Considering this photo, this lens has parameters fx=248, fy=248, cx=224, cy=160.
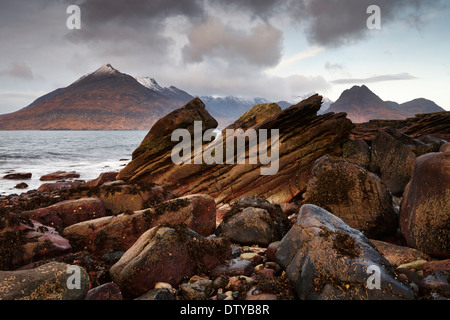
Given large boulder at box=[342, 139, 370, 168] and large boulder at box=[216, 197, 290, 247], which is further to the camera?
large boulder at box=[342, 139, 370, 168]

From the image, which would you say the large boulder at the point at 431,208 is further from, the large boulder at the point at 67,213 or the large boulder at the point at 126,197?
the large boulder at the point at 67,213

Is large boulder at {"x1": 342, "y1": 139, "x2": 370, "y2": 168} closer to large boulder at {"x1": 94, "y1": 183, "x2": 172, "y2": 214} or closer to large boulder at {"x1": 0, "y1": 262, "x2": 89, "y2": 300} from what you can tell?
large boulder at {"x1": 94, "y1": 183, "x2": 172, "y2": 214}

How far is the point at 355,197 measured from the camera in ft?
27.8

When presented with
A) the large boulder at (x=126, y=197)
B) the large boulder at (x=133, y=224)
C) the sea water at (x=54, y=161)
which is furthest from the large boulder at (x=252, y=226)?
the sea water at (x=54, y=161)

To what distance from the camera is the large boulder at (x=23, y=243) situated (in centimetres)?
638

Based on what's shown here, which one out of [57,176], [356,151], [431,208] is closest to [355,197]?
[431,208]

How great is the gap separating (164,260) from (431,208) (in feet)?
22.3

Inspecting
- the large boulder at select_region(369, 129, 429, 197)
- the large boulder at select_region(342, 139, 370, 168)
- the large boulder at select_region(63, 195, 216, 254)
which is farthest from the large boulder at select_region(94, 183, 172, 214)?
the large boulder at select_region(369, 129, 429, 197)

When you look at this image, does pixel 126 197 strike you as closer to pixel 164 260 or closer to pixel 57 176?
pixel 164 260

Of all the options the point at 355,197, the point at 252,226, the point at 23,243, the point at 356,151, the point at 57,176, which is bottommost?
the point at 57,176

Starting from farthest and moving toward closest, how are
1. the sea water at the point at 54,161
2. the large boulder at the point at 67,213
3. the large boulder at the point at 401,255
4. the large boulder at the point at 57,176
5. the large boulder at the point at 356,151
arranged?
the sea water at the point at 54,161
the large boulder at the point at 57,176
the large boulder at the point at 356,151
the large boulder at the point at 67,213
the large boulder at the point at 401,255

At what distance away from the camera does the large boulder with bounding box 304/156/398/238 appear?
809 centimetres

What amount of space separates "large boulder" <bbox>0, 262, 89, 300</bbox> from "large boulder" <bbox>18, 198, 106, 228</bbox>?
461 centimetres

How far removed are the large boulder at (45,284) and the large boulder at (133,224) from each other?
291 cm
